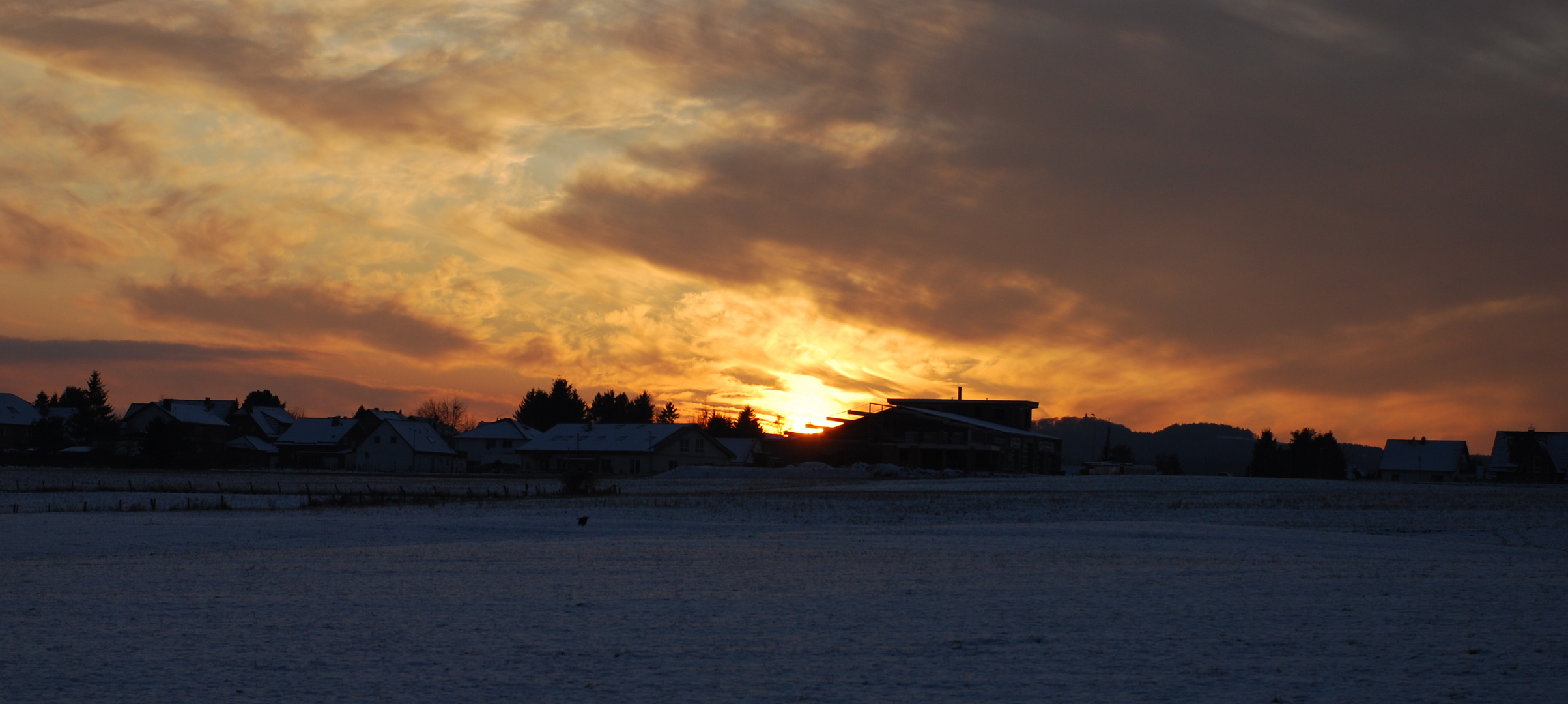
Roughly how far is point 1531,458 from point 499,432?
121771 millimetres

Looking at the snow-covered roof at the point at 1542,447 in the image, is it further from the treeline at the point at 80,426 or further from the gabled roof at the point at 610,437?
the treeline at the point at 80,426

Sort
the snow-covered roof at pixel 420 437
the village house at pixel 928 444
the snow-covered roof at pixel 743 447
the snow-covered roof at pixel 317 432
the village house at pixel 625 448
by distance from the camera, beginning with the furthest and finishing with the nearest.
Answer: the snow-covered roof at pixel 317 432, the snow-covered roof at pixel 743 447, the snow-covered roof at pixel 420 437, the village house at pixel 625 448, the village house at pixel 928 444

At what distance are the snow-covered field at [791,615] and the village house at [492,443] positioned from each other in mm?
116815

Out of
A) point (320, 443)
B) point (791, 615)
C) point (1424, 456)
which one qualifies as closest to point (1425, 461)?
point (1424, 456)

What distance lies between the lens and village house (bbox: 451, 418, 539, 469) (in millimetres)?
146750

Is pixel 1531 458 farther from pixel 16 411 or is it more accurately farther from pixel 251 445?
pixel 16 411

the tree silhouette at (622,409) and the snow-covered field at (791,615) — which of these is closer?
the snow-covered field at (791,615)

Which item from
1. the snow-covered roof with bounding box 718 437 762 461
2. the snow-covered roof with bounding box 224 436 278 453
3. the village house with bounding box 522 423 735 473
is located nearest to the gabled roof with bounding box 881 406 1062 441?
the village house with bounding box 522 423 735 473

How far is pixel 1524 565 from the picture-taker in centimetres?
2036

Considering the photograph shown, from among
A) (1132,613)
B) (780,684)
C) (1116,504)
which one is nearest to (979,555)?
(1132,613)

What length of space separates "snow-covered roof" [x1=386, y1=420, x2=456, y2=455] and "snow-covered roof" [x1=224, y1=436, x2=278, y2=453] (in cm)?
2099

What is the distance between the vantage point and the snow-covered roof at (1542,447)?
12635 cm

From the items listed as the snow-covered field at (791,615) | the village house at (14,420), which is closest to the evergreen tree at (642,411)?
the village house at (14,420)

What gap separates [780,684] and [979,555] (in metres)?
13.0
